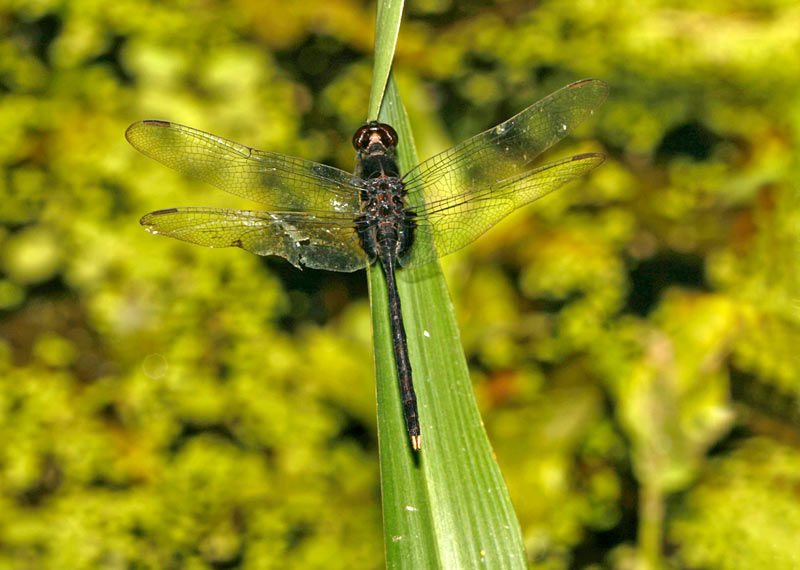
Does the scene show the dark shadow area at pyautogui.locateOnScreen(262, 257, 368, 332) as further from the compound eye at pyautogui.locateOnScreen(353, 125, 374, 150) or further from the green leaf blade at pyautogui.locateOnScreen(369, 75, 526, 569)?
the green leaf blade at pyautogui.locateOnScreen(369, 75, 526, 569)

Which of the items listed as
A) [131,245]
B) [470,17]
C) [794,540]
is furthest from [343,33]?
[794,540]

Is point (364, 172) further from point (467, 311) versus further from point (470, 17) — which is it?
point (470, 17)

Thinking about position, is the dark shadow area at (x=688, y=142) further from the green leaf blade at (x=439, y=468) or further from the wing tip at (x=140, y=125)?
the wing tip at (x=140, y=125)

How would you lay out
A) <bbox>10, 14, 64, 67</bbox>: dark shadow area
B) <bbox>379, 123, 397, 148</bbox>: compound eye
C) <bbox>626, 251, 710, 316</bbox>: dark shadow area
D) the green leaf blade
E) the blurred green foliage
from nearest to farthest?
the green leaf blade
<bbox>379, 123, 397, 148</bbox>: compound eye
the blurred green foliage
<bbox>626, 251, 710, 316</bbox>: dark shadow area
<bbox>10, 14, 64, 67</bbox>: dark shadow area

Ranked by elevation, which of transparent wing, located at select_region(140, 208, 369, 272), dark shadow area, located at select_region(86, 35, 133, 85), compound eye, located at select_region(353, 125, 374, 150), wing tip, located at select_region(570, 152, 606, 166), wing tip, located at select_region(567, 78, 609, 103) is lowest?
transparent wing, located at select_region(140, 208, 369, 272)

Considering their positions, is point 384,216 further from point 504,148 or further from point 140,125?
point 140,125

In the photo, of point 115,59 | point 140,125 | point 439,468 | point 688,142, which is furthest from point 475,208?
point 115,59

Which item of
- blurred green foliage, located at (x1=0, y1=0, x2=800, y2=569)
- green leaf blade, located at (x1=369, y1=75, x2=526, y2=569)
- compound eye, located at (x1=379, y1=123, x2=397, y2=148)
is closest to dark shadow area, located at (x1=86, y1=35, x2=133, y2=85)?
blurred green foliage, located at (x1=0, y1=0, x2=800, y2=569)

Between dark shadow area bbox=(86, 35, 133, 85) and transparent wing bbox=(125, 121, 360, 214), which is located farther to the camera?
dark shadow area bbox=(86, 35, 133, 85)

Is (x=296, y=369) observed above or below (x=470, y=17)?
below
